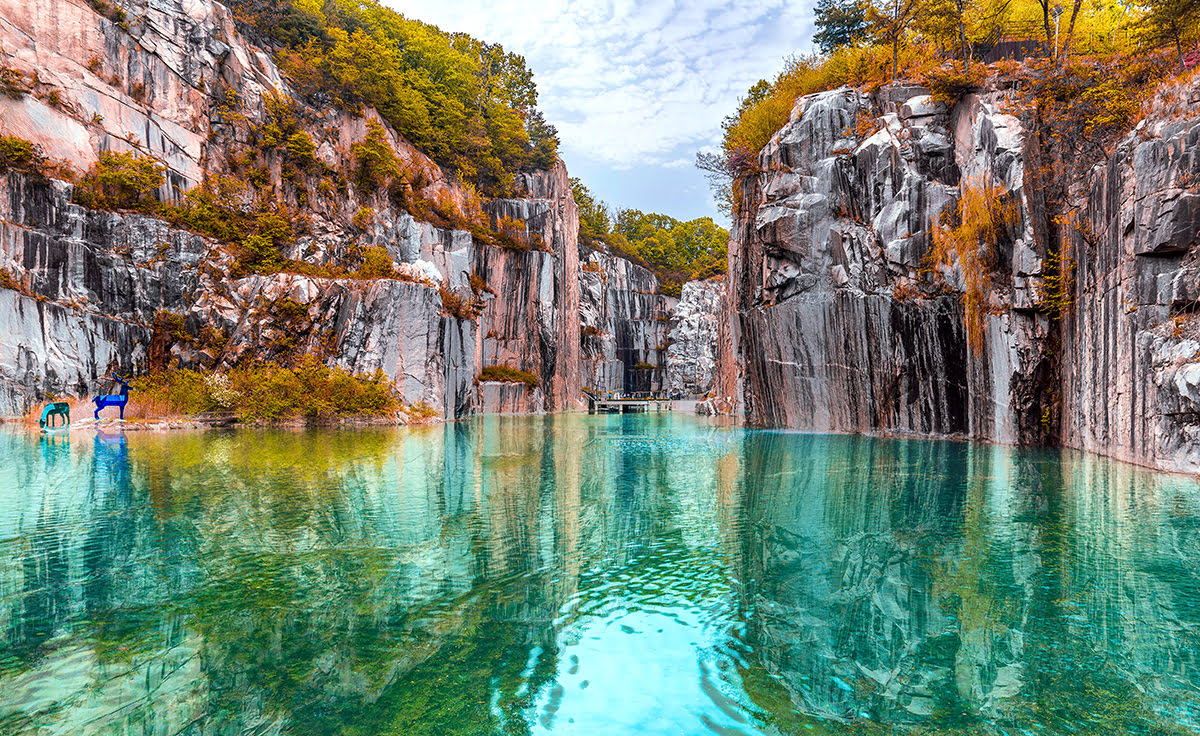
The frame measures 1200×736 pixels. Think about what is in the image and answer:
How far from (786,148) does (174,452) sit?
895 inches

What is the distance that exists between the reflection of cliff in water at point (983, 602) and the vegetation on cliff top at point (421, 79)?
1571 inches

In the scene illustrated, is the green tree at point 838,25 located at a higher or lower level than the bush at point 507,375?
higher

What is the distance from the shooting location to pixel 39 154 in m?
27.0

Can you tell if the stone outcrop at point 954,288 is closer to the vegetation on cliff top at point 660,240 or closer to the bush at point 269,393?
the bush at point 269,393

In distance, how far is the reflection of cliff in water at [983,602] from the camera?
12.9 ft

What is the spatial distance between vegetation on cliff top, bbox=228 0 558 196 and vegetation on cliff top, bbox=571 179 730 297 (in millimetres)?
16410

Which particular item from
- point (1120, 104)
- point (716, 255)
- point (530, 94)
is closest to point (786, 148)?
point (1120, 104)

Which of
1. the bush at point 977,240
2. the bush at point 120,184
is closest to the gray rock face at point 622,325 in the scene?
the bush at point 120,184

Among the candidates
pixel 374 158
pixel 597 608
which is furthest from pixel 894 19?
pixel 374 158

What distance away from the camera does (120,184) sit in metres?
29.3

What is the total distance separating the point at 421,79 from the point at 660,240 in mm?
37149

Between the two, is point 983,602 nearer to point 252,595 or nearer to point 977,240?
point 252,595

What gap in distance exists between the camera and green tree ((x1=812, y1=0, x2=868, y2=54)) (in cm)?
3086

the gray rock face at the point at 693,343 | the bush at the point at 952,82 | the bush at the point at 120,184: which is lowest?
the gray rock face at the point at 693,343
